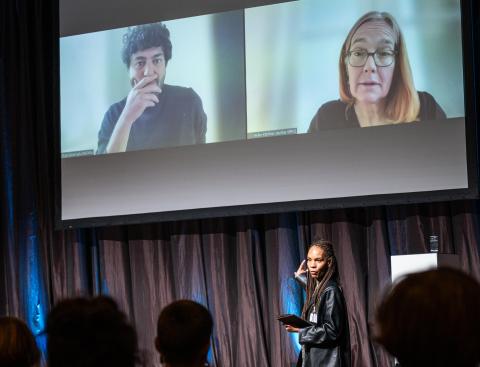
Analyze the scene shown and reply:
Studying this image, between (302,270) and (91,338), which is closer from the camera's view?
(91,338)

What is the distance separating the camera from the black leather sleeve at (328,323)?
3.50 m

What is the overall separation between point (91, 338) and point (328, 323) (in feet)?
8.00

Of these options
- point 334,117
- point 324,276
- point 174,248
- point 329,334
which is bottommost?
point 329,334

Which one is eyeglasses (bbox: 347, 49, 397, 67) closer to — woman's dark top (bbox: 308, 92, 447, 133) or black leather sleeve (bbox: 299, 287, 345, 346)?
woman's dark top (bbox: 308, 92, 447, 133)

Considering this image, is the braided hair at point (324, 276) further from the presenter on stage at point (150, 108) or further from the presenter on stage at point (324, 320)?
the presenter on stage at point (150, 108)

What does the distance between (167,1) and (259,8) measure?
0.67m

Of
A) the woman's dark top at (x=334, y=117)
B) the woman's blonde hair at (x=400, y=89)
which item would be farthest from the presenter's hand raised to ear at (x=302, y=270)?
the woman's blonde hair at (x=400, y=89)

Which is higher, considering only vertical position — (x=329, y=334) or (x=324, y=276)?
(x=324, y=276)

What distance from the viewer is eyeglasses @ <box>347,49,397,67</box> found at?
438 centimetres

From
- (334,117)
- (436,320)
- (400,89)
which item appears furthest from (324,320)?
(436,320)

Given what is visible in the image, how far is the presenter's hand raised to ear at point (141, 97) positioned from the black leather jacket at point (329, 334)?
6.43 ft

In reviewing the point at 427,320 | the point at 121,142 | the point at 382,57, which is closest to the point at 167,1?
the point at 121,142

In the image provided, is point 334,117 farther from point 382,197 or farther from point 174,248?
point 174,248

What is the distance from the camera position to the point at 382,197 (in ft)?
14.2
